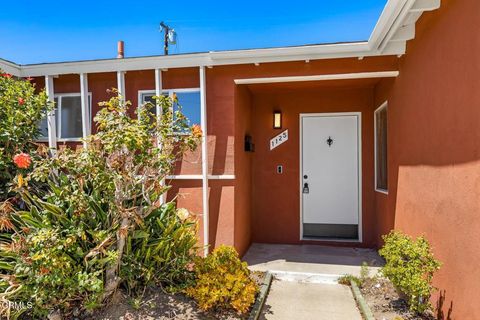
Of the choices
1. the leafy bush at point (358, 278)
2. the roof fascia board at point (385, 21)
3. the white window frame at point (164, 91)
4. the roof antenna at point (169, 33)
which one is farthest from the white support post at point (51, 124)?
the roof antenna at point (169, 33)

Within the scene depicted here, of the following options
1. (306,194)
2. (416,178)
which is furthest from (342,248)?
(416,178)

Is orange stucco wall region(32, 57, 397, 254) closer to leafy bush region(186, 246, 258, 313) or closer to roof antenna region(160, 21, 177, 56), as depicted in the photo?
leafy bush region(186, 246, 258, 313)

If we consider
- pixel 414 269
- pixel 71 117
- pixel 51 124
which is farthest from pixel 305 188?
pixel 51 124

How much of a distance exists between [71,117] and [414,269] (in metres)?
5.61

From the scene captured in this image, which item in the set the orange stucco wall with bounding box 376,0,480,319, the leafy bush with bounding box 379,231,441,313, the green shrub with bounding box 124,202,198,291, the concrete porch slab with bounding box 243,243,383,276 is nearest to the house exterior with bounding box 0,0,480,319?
the orange stucco wall with bounding box 376,0,480,319

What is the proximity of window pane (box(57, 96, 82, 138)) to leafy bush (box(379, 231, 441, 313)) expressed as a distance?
5178mm

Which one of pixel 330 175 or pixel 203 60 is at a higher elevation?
pixel 203 60

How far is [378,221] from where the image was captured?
5.13 metres

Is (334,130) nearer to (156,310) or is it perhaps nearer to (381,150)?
(381,150)

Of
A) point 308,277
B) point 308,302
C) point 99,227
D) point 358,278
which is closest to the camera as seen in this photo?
point 99,227

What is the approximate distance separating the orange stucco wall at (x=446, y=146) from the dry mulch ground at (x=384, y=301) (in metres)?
0.36

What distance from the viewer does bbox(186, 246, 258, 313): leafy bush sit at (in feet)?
9.73

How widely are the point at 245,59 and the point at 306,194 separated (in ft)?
9.20

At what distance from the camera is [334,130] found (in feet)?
18.1
